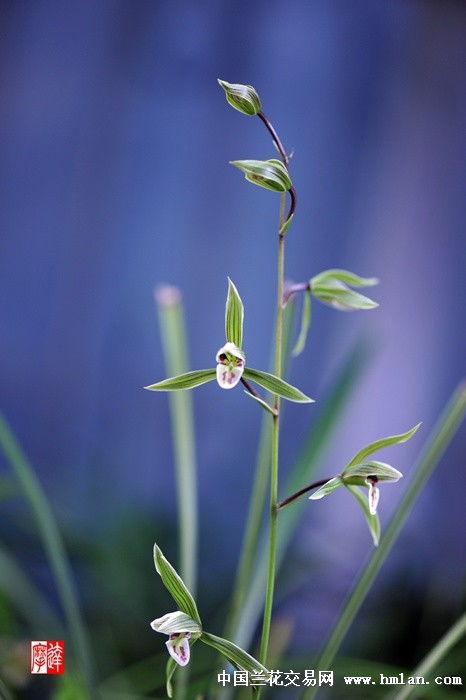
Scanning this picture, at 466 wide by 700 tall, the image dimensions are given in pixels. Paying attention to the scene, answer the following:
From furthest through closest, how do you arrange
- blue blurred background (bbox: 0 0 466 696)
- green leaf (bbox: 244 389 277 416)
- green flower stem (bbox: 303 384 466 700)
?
blue blurred background (bbox: 0 0 466 696) → green flower stem (bbox: 303 384 466 700) → green leaf (bbox: 244 389 277 416)

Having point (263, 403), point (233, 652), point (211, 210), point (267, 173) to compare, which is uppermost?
point (211, 210)

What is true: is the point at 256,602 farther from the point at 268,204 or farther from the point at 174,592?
the point at 268,204

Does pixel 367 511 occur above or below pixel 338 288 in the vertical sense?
below

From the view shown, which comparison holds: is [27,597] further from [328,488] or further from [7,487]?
[328,488]

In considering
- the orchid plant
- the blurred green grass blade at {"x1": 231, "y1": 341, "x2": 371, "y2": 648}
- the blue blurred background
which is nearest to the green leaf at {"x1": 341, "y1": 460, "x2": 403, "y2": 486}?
the orchid plant

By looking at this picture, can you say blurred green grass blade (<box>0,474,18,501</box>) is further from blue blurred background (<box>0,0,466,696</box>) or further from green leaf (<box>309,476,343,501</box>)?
blue blurred background (<box>0,0,466,696</box>)

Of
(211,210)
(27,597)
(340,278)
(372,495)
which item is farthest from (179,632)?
(211,210)

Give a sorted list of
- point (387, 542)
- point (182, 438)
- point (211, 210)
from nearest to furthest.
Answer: point (387, 542), point (182, 438), point (211, 210)

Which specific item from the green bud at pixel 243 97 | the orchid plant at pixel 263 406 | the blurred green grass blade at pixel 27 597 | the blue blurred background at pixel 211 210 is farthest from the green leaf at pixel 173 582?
the blue blurred background at pixel 211 210
